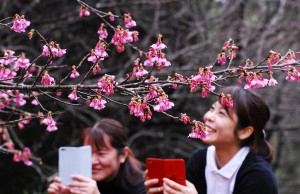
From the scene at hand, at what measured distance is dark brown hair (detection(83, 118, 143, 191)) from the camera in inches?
111

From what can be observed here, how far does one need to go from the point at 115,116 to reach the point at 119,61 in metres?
0.54

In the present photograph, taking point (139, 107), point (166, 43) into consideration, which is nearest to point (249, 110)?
point (139, 107)

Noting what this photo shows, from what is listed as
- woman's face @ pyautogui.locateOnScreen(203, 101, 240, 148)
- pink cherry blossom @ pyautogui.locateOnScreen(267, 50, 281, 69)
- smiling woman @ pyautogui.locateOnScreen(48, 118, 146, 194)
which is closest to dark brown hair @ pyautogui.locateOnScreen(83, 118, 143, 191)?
smiling woman @ pyautogui.locateOnScreen(48, 118, 146, 194)

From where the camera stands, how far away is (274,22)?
5465mm

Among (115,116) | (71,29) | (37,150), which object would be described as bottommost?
(37,150)

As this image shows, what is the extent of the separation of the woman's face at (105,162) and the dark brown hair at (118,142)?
0.02 m

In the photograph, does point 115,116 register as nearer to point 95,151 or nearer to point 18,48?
point 18,48

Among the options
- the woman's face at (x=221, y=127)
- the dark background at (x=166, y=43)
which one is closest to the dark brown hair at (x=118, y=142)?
the woman's face at (x=221, y=127)

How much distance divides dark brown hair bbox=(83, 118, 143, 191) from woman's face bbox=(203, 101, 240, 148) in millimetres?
625

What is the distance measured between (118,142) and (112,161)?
0.42 feet

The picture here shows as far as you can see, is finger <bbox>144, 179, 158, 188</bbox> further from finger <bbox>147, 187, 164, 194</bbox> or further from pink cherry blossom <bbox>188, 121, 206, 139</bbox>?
pink cherry blossom <bbox>188, 121, 206, 139</bbox>

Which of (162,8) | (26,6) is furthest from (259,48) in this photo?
(26,6)

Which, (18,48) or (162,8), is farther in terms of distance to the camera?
(162,8)

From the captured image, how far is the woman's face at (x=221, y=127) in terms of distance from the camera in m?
2.42
